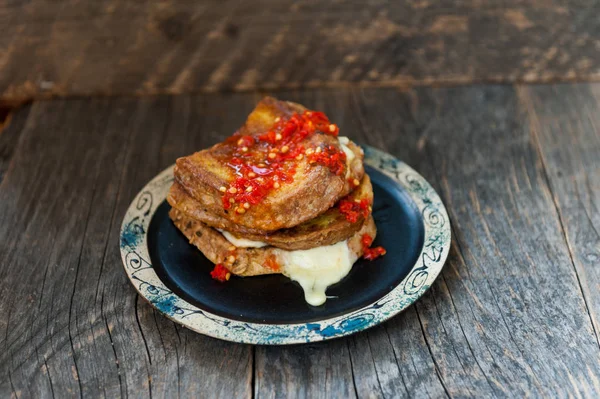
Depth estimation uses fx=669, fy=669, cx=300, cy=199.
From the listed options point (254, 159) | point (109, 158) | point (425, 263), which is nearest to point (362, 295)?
point (425, 263)

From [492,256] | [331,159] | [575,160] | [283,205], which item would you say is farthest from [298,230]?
[575,160]

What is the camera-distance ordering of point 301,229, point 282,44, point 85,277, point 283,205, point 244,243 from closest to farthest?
point 283,205 → point 301,229 → point 244,243 → point 85,277 → point 282,44

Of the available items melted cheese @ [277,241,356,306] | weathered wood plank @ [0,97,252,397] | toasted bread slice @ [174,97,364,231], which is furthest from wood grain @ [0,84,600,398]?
toasted bread slice @ [174,97,364,231]

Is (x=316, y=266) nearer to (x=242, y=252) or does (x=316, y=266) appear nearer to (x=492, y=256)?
(x=242, y=252)

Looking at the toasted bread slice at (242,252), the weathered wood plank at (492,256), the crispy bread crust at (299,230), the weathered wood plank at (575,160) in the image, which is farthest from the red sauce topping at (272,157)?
the weathered wood plank at (575,160)

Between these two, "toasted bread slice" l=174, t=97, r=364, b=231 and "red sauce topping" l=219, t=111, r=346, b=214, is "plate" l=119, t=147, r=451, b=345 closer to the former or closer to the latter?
"toasted bread slice" l=174, t=97, r=364, b=231

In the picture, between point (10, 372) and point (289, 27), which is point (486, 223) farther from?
point (10, 372)

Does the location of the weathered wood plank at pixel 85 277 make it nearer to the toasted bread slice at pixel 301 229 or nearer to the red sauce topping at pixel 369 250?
the toasted bread slice at pixel 301 229
